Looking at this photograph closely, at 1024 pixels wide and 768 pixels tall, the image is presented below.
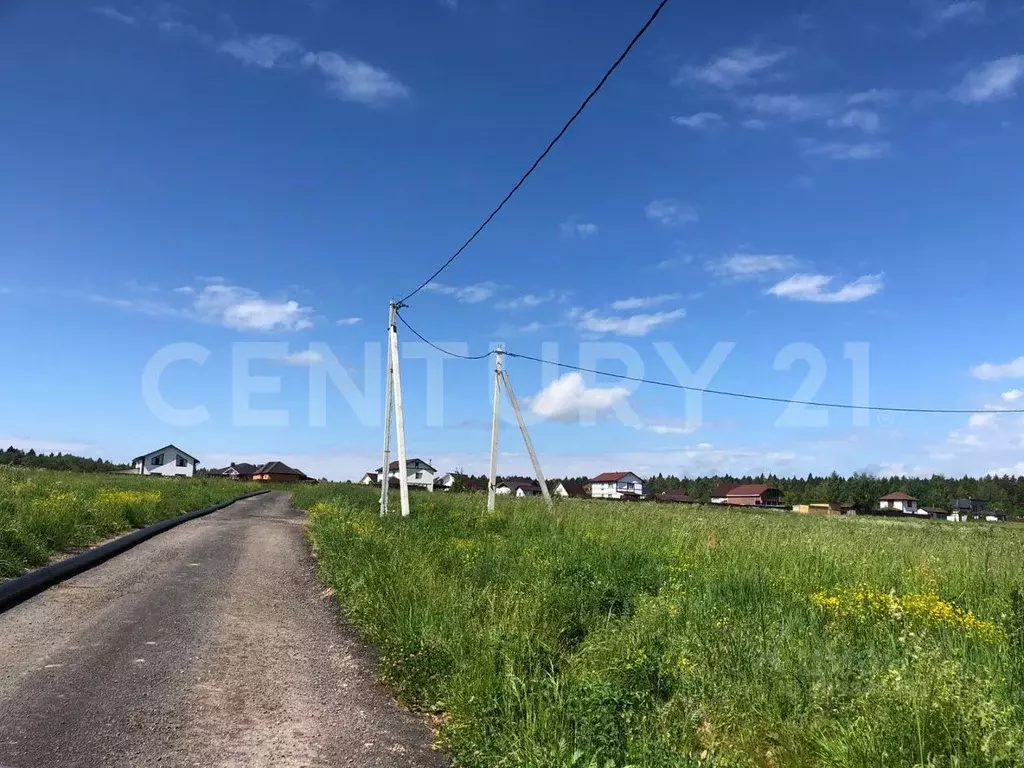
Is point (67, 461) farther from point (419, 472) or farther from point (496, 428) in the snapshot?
point (496, 428)

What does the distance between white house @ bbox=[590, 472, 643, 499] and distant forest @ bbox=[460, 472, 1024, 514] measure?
11665 millimetres

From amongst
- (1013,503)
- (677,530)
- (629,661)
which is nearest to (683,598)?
(629,661)

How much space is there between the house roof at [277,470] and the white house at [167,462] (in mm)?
16452

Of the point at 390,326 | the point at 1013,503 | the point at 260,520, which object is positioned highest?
the point at 390,326

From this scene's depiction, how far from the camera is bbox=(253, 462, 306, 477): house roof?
114 m

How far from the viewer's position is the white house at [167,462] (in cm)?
9600

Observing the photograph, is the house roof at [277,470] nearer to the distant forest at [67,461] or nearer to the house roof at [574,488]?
the distant forest at [67,461]

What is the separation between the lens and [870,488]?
119 metres

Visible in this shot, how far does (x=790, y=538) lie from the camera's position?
12789 mm

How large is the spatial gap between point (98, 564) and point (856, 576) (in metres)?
10.6

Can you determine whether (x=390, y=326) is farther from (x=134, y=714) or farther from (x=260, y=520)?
(x=134, y=714)

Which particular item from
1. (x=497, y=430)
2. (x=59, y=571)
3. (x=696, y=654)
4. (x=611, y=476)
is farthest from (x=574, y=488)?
(x=696, y=654)

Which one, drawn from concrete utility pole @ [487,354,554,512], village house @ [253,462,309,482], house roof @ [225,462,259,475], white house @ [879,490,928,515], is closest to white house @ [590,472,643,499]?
white house @ [879,490,928,515]

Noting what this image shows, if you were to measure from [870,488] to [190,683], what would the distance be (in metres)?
133
